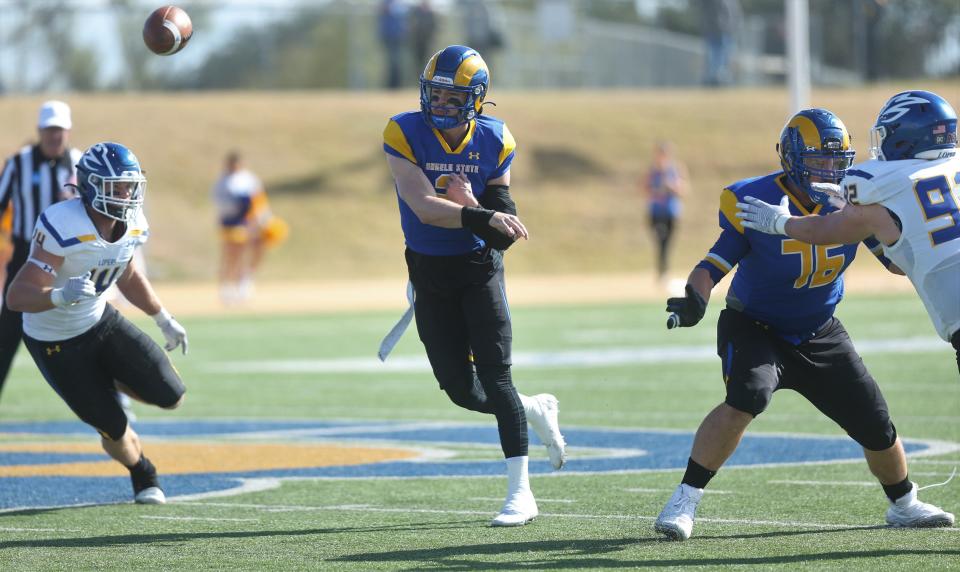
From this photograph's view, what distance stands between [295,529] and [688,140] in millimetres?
28247

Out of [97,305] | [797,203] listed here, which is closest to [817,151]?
[797,203]

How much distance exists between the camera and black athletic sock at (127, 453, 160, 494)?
708cm

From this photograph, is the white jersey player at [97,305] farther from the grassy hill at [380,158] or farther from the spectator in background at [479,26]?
the spectator in background at [479,26]

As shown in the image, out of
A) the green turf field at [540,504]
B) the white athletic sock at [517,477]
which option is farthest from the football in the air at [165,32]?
the white athletic sock at [517,477]

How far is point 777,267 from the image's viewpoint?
5.94 m

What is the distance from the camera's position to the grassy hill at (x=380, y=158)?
29.1 meters

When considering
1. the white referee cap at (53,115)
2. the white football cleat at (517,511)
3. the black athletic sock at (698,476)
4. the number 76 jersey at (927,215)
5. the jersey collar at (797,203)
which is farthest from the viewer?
the white referee cap at (53,115)

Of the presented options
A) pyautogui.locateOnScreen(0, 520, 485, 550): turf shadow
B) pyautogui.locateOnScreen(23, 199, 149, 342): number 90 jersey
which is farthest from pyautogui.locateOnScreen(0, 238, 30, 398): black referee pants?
pyautogui.locateOnScreen(0, 520, 485, 550): turf shadow

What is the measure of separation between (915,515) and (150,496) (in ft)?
11.2

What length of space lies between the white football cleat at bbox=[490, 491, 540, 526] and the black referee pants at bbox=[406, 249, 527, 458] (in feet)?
0.64

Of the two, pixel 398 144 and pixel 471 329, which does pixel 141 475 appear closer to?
pixel 471 329

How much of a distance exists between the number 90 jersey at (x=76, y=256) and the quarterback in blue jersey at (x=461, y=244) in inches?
52.4

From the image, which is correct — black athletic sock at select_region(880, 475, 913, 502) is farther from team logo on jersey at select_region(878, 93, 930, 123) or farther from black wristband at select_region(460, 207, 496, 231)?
black wristband at select_region(460, 207, 496, 231)

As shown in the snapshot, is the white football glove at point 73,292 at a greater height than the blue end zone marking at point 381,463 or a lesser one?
greater
